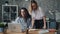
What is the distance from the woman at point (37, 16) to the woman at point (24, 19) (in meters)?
0.05

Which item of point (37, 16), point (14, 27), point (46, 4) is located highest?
point (46, 4)

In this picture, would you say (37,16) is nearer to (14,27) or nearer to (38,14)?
(38,14)

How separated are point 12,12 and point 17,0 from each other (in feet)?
0.42

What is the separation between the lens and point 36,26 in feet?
5.57

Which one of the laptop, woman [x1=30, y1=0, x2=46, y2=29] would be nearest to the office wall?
woman [x1=30, y1=0, x2=46, y2=29]

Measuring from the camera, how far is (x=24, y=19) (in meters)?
1.71

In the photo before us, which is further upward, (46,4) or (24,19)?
(46,4)

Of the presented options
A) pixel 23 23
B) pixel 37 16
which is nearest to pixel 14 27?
pixel 23 23

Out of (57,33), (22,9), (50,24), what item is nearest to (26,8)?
(22,9)

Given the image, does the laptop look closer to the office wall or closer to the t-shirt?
the t-shirt

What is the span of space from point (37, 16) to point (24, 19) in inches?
5.3

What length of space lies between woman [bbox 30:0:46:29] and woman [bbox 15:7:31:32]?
0.05 m

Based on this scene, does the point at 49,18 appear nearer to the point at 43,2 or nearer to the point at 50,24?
the point at 50,24

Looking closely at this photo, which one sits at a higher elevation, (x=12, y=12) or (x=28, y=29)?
(x=12, y=12)
